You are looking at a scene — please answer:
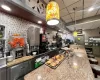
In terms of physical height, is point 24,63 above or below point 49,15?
below

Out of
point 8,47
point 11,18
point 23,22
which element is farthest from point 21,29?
point 8,47

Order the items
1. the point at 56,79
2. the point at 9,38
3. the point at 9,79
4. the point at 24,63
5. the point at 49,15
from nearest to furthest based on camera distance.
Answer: the point at 56,79
the point at 49,15
the point at 9,79
the point at 24,63
the point at 9,38

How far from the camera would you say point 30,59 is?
215 centimetres

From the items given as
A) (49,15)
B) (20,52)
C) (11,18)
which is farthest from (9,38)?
(49,15)

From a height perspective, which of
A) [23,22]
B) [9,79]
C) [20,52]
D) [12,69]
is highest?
[23,22]

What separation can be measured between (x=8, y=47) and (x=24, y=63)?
0.75 metres

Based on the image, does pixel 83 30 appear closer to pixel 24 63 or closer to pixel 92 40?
pixel 92 40

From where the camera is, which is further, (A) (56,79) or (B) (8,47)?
(B) (8,47)

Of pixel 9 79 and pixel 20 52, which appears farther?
pixel 20 52

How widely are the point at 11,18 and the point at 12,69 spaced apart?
1.59m

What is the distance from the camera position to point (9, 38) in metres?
2.09

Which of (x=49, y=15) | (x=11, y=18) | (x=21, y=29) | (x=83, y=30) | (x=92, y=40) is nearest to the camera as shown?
(x=49, y=15)

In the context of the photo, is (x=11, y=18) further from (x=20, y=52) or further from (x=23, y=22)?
(x=20, y=52)

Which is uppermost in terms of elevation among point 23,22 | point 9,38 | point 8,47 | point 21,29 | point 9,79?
point 23,22
